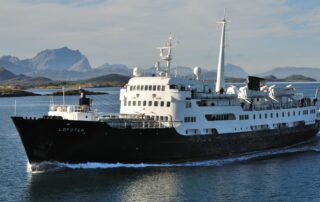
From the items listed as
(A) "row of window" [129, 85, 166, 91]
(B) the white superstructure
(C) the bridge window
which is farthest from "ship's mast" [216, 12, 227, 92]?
(A) "row of window" [129, 85, 166, 91]

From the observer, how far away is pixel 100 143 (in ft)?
116

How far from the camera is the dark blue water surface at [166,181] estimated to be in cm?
3098

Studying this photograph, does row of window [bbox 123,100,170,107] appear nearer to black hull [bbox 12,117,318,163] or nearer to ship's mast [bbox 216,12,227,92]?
black hull [bbox 12,117,318,163]

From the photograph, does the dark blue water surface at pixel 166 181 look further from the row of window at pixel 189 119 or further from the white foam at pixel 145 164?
the row of window at pixel 189 119

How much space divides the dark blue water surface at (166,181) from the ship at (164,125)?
3.61 ft

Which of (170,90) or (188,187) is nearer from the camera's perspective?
(188,187)

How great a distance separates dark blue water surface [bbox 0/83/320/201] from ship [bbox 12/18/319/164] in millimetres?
1101

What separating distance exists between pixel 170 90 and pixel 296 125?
18373mm

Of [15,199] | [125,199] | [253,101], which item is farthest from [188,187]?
[253,101]

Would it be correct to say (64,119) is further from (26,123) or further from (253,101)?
(253,101)

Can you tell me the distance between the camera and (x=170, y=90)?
38719 millimetres

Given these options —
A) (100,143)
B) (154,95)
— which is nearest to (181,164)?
(154,95)

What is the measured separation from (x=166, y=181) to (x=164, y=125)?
5.47 meters

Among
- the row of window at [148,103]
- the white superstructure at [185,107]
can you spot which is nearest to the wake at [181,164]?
the white superstructure at [185,107]
